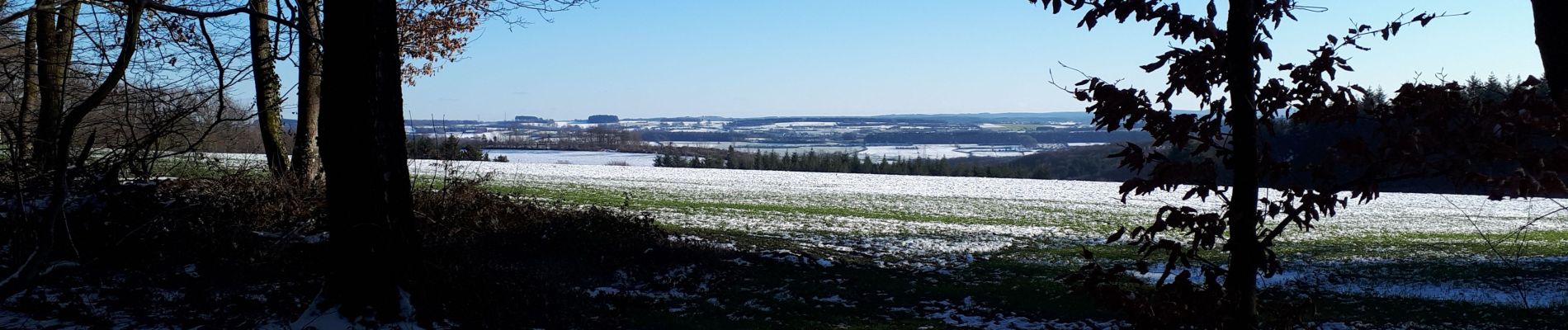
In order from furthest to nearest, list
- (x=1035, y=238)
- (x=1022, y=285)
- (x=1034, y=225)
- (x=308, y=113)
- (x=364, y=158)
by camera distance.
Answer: (x=1034, y=225), (x=1035, y=238), (x=308, y=113), (x=1022, y=285), (x=364, y=158)

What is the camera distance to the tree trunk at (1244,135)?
3.73 meters

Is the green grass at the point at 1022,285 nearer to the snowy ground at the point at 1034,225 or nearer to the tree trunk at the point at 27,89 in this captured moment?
the snowy ground at the point at 1034,225

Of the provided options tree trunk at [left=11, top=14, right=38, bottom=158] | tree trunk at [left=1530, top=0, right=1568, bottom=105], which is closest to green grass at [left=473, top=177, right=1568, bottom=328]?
tree trunk at [left=1530, top=0, right=1568, bottom=105]

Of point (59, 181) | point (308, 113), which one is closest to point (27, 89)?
point (59, 181)

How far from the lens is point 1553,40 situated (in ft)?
16.0

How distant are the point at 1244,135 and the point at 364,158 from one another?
5776 mm

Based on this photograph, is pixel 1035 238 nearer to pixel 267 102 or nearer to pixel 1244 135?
pixel 267 102

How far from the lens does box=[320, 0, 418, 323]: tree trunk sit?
21.9 feet

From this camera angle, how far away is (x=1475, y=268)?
50.7ft

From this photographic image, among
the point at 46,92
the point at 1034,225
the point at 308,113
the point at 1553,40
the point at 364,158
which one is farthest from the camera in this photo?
the point at 1034,225

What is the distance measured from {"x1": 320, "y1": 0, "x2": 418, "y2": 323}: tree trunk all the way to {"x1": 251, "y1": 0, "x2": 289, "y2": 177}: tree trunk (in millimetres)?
8004

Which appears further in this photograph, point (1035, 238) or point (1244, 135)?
point (1035, 238)

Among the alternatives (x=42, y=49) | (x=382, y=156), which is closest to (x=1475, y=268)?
(x=382, y=156)

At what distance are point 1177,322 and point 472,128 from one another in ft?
292
